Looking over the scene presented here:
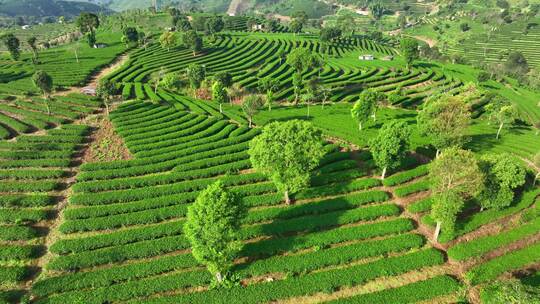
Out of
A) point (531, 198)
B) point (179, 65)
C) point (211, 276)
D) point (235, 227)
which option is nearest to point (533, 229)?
point (531, 198)

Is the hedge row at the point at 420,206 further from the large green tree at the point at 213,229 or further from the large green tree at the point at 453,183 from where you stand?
the large green tree at the point at 213,229

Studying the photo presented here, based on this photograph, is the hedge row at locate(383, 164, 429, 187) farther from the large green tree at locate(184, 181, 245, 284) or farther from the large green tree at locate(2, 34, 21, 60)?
the large green tree at locate(2, 34, 21, 60)

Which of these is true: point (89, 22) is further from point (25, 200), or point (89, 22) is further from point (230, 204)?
point (230, 204)

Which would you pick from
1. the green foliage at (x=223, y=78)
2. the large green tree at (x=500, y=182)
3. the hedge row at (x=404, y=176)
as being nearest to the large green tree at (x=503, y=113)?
the hedge row at (x=404, y=176)

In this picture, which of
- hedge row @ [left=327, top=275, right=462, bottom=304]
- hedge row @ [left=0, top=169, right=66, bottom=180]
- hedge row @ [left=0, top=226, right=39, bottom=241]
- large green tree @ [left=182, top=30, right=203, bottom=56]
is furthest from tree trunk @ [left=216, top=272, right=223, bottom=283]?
large green tree @ [left=182, top=30, right=203, bottom=56]

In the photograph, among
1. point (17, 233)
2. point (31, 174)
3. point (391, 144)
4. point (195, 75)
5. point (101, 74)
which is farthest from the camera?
point (101, 74)

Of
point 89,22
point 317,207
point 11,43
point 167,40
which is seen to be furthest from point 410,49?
point 11,43
